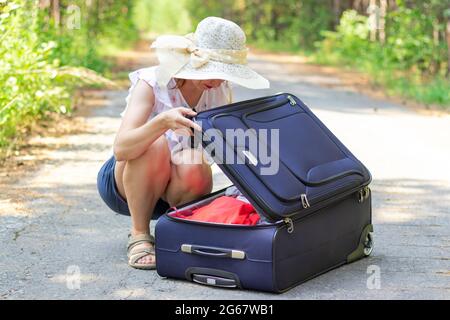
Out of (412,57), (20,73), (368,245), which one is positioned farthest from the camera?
(412,57)

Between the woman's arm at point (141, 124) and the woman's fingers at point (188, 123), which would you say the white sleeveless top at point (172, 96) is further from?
the woman's fingers at point (188, 123)

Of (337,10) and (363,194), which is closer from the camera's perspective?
(363,194)

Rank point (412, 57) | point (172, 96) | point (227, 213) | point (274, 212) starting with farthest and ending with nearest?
point (412, 57), point (172, 96), point (227, 213), point (274, 212)

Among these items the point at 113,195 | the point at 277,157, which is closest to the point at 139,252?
the point at 113,195

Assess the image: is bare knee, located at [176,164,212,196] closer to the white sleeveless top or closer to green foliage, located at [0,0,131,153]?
the white sleeveless top

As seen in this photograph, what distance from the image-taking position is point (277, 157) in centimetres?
339

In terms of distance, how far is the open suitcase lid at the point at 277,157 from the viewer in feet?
10.7

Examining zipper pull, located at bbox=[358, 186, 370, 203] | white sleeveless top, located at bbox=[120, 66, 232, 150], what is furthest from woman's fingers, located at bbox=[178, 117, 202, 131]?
zipper pull, located at bbox=[358, 186, 370, 203]

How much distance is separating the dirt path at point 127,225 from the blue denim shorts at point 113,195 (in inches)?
8.7

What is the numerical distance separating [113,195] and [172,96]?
1.70 feet

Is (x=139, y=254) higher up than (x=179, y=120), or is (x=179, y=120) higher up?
(x=179, y=120)

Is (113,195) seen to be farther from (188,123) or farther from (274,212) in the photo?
(274,212)
